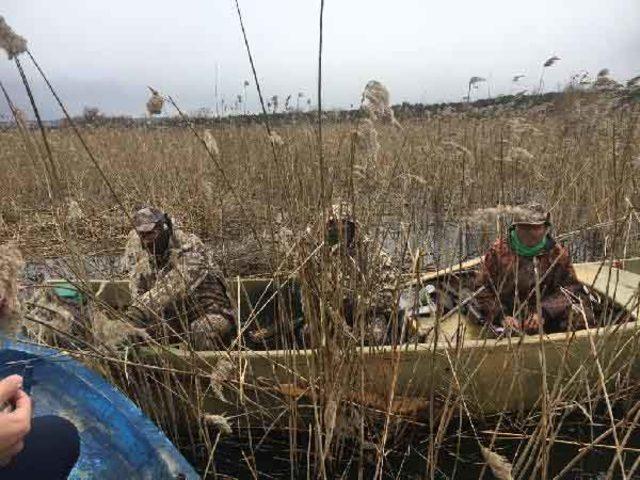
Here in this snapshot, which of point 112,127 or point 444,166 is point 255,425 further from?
point 112,127

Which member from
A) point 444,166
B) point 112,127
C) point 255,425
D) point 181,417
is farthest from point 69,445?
point 112,127

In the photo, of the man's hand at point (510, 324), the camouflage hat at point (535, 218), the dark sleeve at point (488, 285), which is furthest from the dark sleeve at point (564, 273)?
the man's hand at point (510, 324)

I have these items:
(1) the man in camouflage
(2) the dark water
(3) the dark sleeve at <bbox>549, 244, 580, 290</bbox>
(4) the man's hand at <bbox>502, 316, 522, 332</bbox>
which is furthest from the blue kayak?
(3) the dark sleeve at <bbox>549, 244, 580, 290</bbox>

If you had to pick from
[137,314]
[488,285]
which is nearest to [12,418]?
[137,314]

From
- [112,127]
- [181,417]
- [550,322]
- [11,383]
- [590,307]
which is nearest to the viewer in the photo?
[11,383]

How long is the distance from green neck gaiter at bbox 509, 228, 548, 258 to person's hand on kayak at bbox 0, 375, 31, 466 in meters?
2.93

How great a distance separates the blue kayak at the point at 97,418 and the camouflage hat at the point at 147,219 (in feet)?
3.42

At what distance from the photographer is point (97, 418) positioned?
2490 millimetres

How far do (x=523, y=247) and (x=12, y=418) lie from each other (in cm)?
304

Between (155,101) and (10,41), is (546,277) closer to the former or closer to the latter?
(155,101)

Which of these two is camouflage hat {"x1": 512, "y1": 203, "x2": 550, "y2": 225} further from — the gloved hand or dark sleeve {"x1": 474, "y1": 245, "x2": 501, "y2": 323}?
the gloved hand

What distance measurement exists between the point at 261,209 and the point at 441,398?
9.31 feet

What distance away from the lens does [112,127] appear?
34.6 feet

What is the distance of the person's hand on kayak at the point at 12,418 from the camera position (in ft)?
4.77
